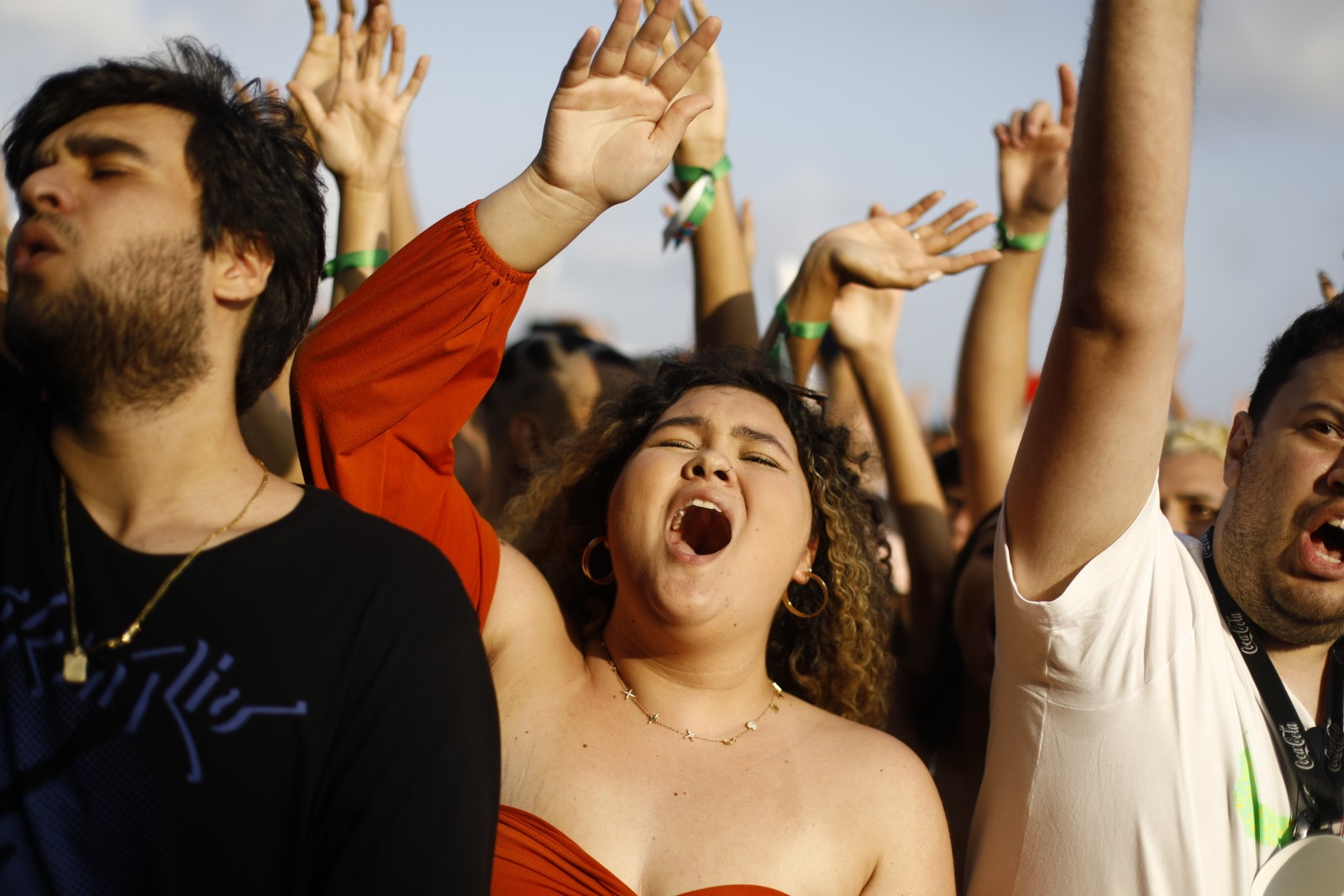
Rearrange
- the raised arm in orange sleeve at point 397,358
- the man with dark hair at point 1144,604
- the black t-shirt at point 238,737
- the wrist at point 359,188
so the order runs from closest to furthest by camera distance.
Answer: the black t-shirt at point 238,737
the man with dark hair at point 1144,604
the raised arm in orange sleeve at point 397,358
the wrist at point 359,188

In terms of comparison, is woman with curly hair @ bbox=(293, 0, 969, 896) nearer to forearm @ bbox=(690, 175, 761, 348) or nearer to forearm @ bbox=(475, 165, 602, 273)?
forearm @ bbox=(475, 165, 602, 273)

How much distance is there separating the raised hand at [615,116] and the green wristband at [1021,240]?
80.0 inches

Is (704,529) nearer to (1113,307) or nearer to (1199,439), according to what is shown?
(1113,307)

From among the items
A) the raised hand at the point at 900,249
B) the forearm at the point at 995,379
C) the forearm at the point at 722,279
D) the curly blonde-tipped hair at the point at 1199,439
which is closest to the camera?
the raised hand at the point at 900,249

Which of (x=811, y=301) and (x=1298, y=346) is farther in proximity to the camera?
(x=811, y=301)

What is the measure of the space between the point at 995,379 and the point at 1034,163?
0.72 m

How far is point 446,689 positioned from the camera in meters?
1.58

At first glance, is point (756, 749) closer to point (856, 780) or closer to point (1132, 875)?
point (856, 780)

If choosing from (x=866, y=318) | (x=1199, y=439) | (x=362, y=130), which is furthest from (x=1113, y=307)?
(x=1199, y=439)

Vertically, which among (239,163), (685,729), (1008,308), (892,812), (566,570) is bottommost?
(892,812)

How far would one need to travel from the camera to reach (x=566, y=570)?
283 centimetres

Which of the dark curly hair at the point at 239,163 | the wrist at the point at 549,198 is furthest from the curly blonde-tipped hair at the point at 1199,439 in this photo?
the dark curly hair at the point at 239,163

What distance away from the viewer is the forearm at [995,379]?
12.6 ft

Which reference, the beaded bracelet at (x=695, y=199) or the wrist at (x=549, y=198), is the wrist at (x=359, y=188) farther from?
the wrist at (x=549, y=198)
